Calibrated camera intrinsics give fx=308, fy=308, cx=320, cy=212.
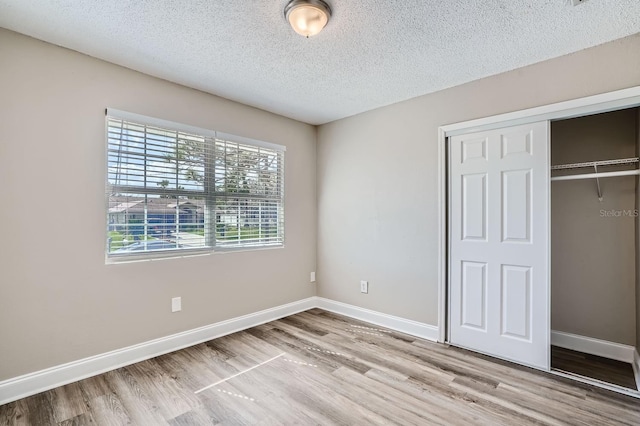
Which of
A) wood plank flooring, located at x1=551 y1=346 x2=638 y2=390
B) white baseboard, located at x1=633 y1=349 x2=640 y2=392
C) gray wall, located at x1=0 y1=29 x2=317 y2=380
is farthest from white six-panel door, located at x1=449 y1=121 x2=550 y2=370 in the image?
gray wall, located at x1=0 y1=29 x2=317 y2=380

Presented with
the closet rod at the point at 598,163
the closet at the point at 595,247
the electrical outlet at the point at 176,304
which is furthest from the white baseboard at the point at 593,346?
the electrical outlet at the point at 176,304

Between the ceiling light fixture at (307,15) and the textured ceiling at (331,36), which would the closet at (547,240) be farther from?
the ceiling light fixture at (307,15)

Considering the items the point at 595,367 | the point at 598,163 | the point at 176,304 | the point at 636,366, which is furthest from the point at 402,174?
the point at 176,304

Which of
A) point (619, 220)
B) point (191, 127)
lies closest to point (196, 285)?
point (191, 127)

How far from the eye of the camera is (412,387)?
2207 mm

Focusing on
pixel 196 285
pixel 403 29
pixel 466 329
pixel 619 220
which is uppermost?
pixel 403 29

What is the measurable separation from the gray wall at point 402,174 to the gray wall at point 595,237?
0.80m

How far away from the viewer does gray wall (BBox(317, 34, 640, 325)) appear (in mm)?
2352

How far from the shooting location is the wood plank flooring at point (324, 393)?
1.88 meters

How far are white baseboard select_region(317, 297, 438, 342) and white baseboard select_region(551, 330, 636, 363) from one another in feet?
3.89

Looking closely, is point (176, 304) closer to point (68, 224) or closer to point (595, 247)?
point (68, 224)

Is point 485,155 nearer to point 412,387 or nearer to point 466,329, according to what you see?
point 466,329

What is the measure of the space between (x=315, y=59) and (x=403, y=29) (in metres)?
0.71

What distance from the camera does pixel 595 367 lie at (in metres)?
2.54
